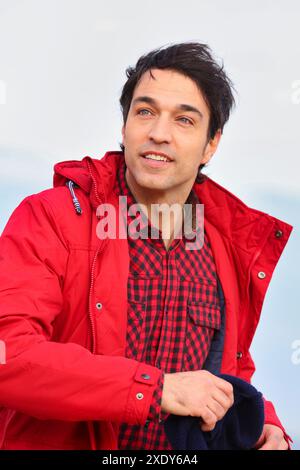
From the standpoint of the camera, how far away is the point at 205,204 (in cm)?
461

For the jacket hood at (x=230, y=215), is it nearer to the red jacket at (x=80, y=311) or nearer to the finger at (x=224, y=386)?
the red jacket at (x=80, y=311)

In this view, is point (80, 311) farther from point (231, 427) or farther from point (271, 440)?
point (271, 440)

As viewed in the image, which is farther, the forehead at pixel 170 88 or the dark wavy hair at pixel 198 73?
the dark wavy hair at pixel 198 73

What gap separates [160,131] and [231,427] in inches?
57.7

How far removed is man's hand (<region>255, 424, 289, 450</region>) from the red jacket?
6.7 inches

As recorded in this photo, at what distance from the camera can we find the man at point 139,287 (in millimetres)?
3168

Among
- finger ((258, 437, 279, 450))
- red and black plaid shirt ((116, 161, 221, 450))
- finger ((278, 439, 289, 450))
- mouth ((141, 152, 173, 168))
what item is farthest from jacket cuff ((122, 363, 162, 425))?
mouth ((141, 152, 173, 168))

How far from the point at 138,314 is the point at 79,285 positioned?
1.18 ft

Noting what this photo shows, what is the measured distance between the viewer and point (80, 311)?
11.8ft

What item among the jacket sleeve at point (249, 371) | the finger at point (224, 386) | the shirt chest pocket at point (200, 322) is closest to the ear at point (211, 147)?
the shirt chest pocket at point (200, 322)

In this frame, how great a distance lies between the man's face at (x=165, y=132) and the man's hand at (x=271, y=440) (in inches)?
51.4

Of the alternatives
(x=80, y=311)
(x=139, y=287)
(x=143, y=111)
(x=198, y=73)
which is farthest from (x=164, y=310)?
(x=198, y=73)

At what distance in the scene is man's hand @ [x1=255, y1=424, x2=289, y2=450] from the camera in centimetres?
388
